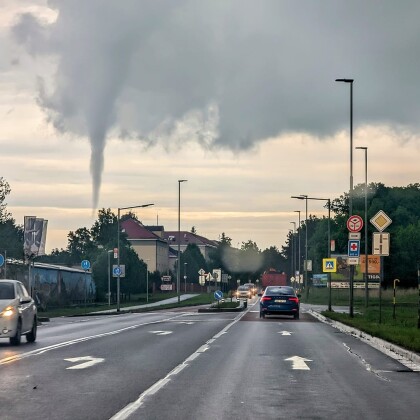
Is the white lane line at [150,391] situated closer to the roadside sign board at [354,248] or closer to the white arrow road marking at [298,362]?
the white arrow road marking at [298,362]

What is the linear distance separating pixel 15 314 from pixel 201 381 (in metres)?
9.78

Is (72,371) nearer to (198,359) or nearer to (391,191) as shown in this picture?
(198,359)

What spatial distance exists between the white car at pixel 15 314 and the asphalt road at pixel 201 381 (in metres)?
0.37

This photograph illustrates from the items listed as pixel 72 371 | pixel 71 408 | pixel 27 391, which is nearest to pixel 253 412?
pixel 71 408

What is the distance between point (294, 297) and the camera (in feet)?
150

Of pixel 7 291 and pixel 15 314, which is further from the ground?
pixel 7 291

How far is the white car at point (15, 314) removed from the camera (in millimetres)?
23219

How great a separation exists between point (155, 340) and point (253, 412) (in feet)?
49.0

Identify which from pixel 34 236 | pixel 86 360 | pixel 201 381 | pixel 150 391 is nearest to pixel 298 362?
pixel 86 360

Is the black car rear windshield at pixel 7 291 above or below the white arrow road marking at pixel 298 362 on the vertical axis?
above

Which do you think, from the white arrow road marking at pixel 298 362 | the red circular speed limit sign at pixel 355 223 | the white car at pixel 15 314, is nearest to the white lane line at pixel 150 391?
the white arrow road marking at pixel 298 362

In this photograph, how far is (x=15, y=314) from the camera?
23.5 meters

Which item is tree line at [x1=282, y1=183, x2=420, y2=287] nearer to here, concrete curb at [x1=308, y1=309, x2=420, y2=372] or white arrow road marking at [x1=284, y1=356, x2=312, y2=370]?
concrete curb at [x1=308, y1=309, x2=420, y2=372]

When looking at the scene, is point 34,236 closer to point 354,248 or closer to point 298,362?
point 354,248
